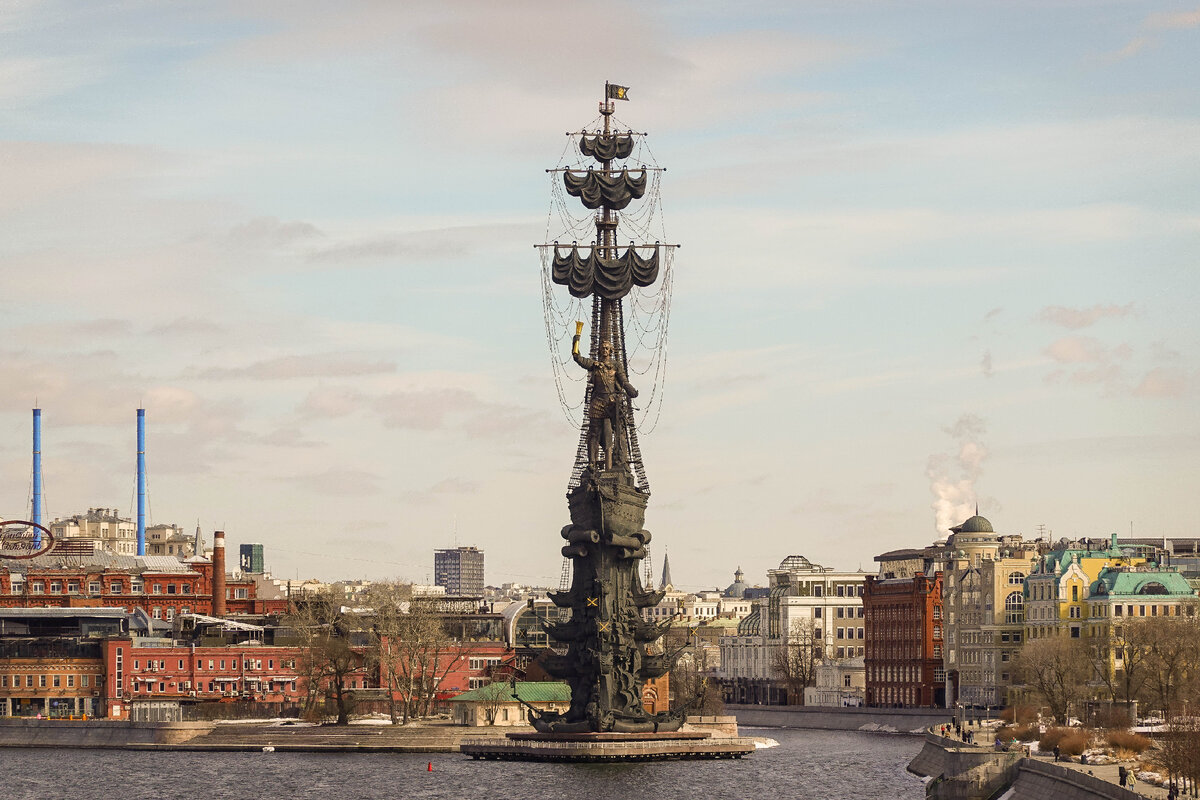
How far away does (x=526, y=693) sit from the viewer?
181 m

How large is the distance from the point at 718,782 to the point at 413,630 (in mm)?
53736

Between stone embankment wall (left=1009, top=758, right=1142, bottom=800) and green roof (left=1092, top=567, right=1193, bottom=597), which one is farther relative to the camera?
green roof (left=1092, top=567, right=1193, bottom=597)

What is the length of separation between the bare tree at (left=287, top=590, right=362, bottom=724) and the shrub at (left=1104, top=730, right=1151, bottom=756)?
8016 cm

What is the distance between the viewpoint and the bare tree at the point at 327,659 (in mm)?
179750

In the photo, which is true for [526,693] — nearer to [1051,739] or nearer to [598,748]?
[598,748]

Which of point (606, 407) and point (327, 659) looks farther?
point (327, 659)

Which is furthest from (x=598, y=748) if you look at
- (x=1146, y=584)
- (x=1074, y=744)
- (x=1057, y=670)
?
(x=1146, y=584)

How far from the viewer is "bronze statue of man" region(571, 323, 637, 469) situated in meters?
162

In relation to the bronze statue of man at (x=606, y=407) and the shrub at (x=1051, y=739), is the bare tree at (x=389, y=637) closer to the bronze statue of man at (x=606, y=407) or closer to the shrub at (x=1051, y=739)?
the bronze statue of man at (x=606, y=407)

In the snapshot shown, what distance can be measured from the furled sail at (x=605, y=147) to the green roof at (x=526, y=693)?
40.7 metres

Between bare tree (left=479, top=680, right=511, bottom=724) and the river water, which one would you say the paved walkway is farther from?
bare tree (left=479, top=680, right=511, bottom=724)

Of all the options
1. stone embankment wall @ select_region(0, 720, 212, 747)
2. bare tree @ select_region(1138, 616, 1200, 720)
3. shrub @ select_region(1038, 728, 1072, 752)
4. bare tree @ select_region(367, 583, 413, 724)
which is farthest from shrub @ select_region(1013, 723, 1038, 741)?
stone embankment wall @ select_region(0, 720, 212, 747)

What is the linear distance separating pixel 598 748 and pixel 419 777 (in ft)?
54.1

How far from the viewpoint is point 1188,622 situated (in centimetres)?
17288
